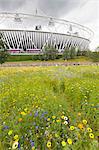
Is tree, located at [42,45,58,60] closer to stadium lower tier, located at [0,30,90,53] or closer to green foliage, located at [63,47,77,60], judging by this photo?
green foliage, located at [63,47,77,60]

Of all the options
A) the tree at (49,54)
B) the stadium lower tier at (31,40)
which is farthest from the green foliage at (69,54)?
A: the stadium lower tier at (31,40)

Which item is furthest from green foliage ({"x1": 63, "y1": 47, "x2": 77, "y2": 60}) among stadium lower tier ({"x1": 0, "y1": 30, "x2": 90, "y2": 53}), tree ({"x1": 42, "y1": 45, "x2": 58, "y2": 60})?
stadium lower tier ({"x1": 0, "y1": 30, "x2": 90, "y2": 53})

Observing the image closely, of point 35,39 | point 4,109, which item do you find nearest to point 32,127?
point 4,109

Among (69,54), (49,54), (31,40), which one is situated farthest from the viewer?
(31,40)

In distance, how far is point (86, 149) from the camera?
8.74ft

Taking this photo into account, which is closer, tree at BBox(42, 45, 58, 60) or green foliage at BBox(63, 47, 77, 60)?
tree at BBox(42, 45, 58, 60)

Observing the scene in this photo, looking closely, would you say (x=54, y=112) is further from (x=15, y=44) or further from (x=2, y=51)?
(x=15, y=44)

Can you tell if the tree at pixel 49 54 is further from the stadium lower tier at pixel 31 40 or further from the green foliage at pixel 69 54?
the stadium lower tier at pixel 31 40

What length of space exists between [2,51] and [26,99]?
3060 centimetres

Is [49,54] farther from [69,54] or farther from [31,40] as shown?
[31,40]

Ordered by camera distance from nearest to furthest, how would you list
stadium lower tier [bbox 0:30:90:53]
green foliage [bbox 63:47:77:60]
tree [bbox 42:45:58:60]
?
tree [bbox 42:45:58:60] < green foliage [bbox 63:47:77:60] < stadium lower tier [bbox 0:30:90:53]

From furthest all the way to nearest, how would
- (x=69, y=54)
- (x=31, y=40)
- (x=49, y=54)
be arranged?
(x=31, y=40)
(x=69, y=54)
(x=49, y=54)

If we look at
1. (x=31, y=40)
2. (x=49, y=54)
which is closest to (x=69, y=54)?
(x=49, y=54)

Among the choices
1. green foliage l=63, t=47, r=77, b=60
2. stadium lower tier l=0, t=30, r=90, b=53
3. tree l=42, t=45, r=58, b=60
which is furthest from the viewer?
stadium lower tier l=0, t=30, r=90, b=53
